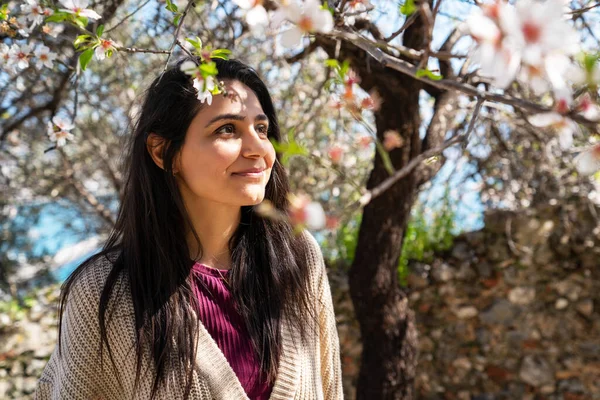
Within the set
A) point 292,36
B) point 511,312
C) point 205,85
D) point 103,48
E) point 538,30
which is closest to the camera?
point 538,30

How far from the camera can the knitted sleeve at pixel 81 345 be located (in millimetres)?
1539

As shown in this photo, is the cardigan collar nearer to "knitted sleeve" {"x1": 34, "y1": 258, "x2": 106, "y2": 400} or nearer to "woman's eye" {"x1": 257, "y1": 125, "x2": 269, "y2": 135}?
"knitted sleeve" {"x1": 34, "y1": 258, "x2": 106, "y2": 400}

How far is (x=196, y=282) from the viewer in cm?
166

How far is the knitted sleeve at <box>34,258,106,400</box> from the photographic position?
154 cm

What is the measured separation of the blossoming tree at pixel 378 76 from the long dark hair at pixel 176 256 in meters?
0.14

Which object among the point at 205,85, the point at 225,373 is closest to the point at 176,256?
the point at 225,373

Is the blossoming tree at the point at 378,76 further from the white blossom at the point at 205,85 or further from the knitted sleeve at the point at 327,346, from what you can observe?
the knitted sleeve at the point at 327,346

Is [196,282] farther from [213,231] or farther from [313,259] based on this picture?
[313,259]

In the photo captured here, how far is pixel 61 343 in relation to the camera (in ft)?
5.34

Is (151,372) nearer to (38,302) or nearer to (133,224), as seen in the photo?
(133,224)

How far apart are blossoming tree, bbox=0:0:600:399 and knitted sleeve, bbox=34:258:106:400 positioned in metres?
0.52

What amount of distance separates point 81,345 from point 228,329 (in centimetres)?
34

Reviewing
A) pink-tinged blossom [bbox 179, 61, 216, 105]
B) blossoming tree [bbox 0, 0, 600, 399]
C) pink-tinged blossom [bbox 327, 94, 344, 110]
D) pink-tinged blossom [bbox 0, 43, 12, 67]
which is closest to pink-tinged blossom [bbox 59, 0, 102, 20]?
blossoming tree [bbox 0, 0, 600, 399]

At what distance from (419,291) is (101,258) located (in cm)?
231
